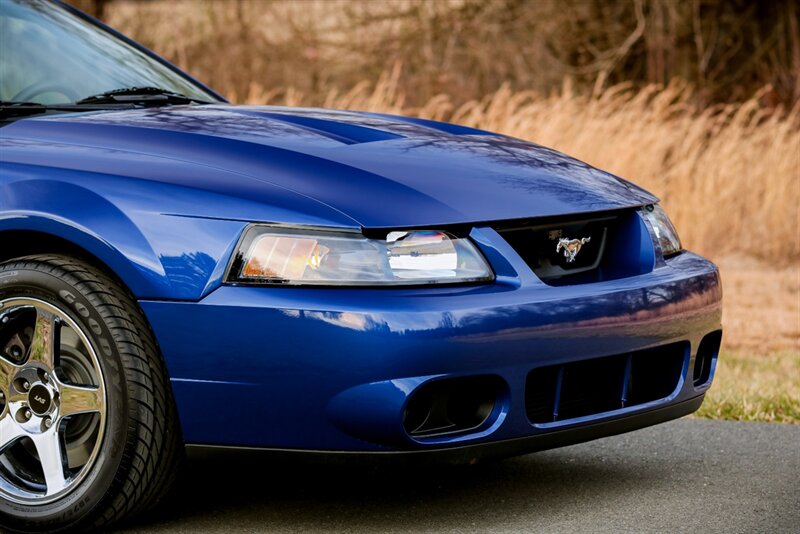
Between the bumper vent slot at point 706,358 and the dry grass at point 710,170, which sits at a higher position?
the bumper vent slot at point 706,358

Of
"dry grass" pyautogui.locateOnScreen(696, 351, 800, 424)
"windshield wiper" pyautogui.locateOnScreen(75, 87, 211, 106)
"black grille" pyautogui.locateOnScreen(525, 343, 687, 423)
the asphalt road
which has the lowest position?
"dry grass" pyautogui.locateOnScreen(696, 351, 800, 424)

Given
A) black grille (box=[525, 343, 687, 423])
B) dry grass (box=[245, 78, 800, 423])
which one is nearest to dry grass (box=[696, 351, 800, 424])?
black grille (box=[525, 343, 687, 423])

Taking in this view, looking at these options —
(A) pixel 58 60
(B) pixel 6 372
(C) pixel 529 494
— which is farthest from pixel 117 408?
(A) pixel 58 60

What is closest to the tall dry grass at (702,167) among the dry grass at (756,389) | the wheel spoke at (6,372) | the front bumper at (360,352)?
the dry grass at (756,389)

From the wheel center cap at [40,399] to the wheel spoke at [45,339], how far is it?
0.24ft

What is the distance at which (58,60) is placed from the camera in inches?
179

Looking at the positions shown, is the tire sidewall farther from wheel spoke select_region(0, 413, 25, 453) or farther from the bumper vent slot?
the bumper vent slot

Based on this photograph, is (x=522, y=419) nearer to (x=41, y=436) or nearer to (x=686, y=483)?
(x=686, y=483)

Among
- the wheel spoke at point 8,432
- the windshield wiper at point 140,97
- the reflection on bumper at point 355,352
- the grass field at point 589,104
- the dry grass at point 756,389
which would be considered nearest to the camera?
the reflection on bumper at point 355,352

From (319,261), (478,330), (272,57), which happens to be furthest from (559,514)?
(272,57)

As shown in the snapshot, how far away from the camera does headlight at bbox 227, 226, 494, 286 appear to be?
3.22 meters

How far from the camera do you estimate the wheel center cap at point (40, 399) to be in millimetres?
3562

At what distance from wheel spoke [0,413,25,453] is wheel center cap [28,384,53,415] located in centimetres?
7

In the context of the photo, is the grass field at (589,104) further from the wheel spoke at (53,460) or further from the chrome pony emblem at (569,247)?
the wheel spoke at (53,460)
